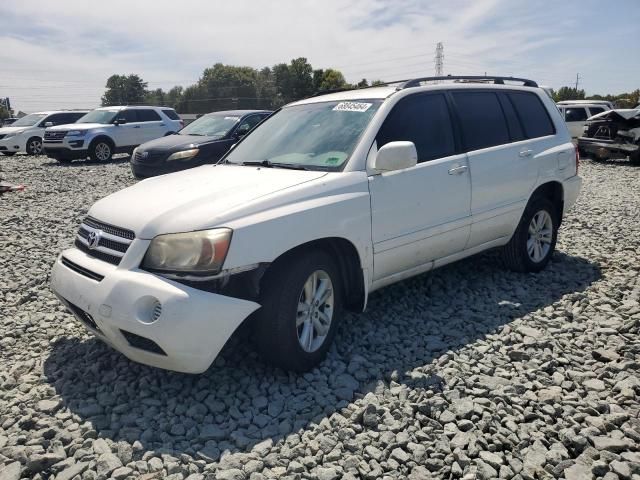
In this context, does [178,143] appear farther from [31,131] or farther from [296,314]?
[31,131]

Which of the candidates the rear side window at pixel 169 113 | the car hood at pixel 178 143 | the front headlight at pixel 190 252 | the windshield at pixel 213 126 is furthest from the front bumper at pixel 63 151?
the front headlight at pixel 190 252

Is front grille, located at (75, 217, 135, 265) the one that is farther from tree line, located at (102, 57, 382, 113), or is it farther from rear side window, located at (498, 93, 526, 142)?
tree line, located at (102, 57, 382, 113)

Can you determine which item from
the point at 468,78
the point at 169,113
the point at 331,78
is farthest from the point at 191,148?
the point at 331,78

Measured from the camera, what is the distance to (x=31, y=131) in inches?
793

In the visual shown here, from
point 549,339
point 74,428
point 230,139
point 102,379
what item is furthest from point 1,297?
point 230,139

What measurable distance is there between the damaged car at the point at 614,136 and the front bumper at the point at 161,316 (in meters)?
14.4

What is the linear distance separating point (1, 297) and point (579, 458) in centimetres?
482

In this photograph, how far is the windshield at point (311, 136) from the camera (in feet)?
12.7

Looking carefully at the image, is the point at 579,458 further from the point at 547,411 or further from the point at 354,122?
the point at 354,122

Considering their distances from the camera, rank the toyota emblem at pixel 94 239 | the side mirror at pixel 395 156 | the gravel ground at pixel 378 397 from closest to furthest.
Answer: the gravel ground at pixel 378 397
the toyota emblem at pixel 94 239
the side mirror at pixel 395 156

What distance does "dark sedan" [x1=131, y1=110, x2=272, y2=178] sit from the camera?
10422 mm

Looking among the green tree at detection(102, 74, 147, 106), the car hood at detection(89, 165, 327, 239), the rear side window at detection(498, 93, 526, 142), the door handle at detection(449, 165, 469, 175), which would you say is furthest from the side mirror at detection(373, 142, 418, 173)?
the green tree at detection(102, 74, 147, 106)

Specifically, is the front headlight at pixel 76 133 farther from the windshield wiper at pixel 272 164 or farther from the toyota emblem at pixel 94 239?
the toyota emblem at pixel 94 239

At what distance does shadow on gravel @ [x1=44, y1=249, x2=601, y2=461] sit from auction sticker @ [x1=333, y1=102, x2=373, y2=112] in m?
1.63
